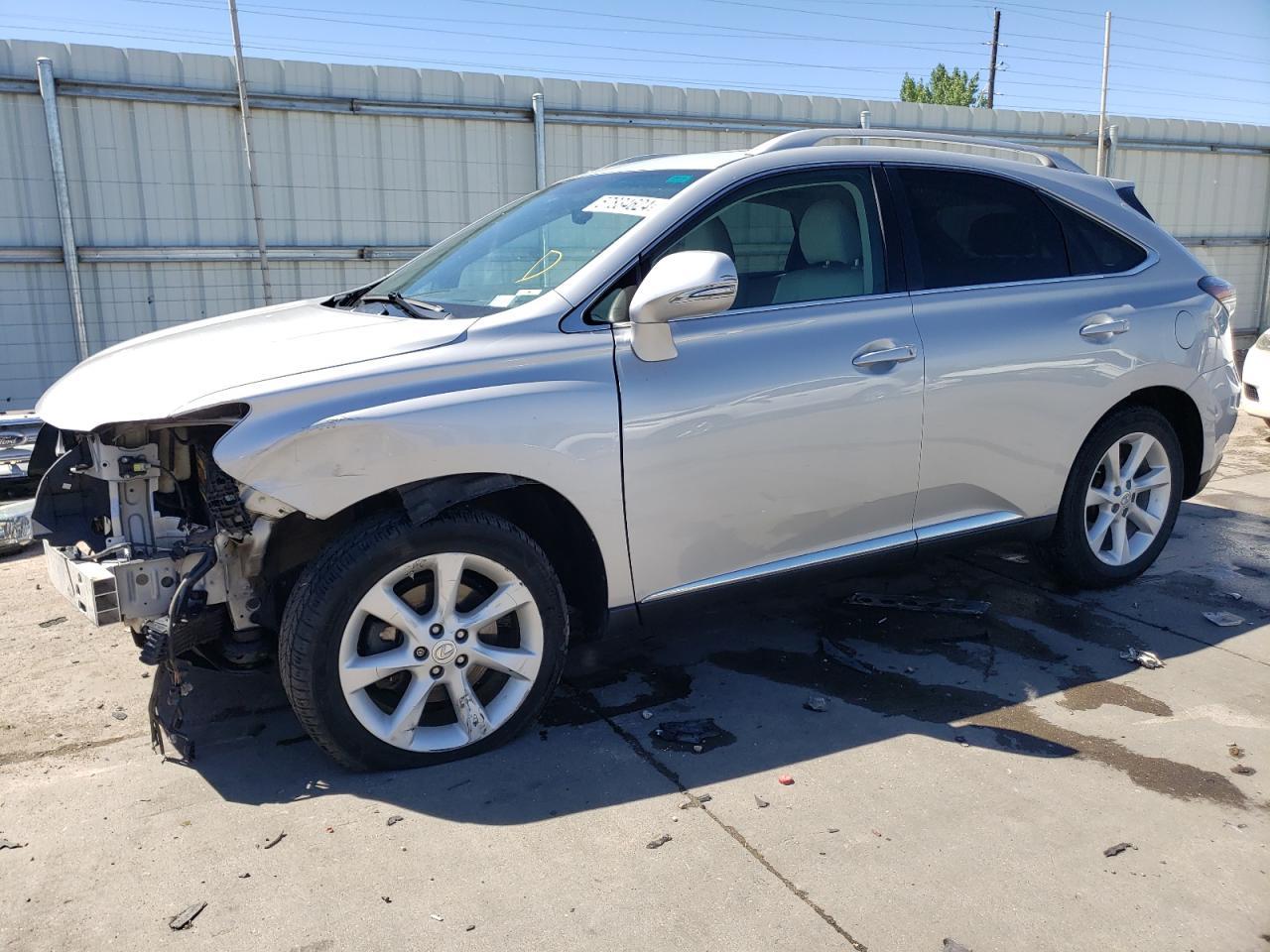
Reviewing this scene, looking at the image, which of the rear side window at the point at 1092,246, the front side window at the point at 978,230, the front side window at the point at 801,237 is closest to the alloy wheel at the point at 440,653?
the front side window at the point at 801,237

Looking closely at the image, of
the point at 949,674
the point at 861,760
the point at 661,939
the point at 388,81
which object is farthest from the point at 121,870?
the point at 388,81

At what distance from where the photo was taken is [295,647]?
9.96ft

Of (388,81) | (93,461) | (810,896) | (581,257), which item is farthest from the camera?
(388,81)

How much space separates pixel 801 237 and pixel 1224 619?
2605 millimetres

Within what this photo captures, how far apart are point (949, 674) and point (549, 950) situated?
2115mm

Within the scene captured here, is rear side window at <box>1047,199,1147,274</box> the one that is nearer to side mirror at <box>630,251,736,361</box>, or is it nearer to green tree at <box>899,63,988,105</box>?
side mirror at <box>630,251,736,361</box>

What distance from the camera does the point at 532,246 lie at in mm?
3930

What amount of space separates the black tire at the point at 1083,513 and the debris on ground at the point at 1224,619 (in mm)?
382

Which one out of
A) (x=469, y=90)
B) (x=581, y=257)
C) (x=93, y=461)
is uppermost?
(x=469, y=90)

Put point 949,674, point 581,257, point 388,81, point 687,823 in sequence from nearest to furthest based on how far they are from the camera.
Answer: point 687,823 → point 581,257 → point 949,674 → point 388,81

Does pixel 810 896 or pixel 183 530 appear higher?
pixel 183 530

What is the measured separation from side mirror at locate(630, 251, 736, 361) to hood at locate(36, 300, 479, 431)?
1.79 ft

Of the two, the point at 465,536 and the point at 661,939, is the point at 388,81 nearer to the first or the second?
the point at 465,536

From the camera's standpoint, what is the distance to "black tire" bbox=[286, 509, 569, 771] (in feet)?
9.95
